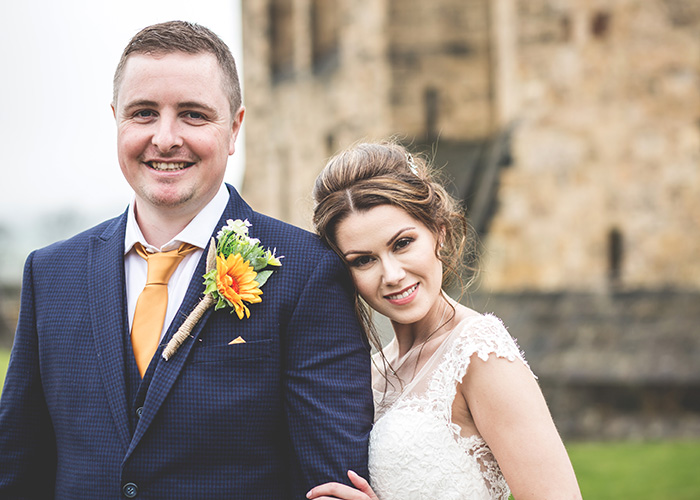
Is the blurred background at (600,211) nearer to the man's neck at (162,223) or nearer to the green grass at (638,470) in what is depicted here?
the green grass at (638,470)

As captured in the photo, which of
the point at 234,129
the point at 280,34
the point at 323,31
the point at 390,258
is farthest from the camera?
the point at 280,34

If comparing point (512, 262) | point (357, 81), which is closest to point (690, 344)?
point (512, 262)

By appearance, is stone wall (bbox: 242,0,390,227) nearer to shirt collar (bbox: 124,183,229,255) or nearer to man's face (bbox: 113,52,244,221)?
shirt collar (bbox: 124,183,229,255)

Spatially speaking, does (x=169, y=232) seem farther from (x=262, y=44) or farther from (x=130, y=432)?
(x=262, y=44)

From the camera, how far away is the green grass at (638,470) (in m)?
7.66

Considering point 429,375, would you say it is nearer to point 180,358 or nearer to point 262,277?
point 262,277

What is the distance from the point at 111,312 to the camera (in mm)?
2240

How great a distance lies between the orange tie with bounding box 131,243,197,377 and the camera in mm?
2201

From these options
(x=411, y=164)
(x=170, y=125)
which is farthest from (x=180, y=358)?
(x=411, y=164)

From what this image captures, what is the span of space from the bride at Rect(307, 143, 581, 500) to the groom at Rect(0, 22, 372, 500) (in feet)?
0.58

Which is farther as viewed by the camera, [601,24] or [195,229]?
[601,24]

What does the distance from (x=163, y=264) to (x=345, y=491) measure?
0.83 meters

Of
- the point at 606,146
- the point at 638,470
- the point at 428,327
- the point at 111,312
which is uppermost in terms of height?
the point at 111,312

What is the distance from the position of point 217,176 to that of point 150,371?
23.1 inches
